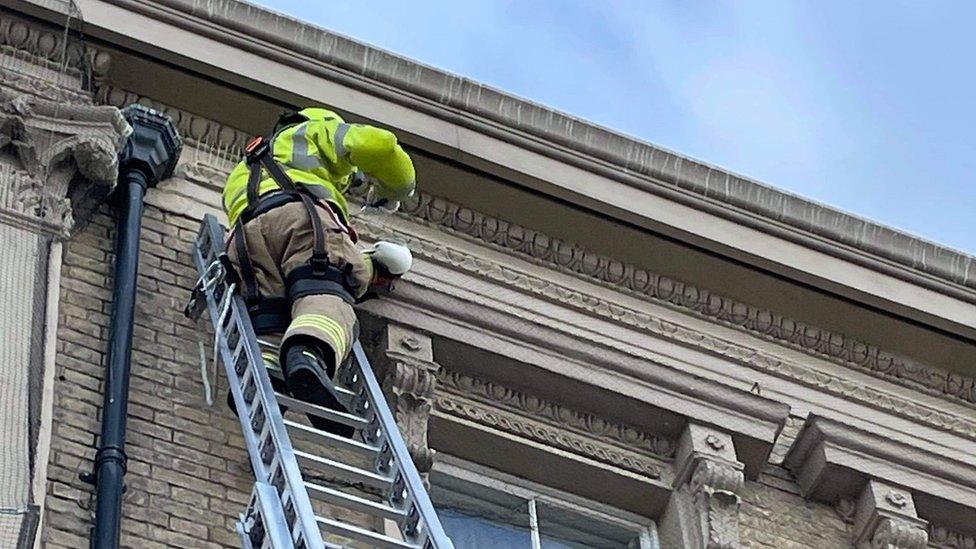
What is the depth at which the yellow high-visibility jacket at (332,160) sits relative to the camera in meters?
11.0

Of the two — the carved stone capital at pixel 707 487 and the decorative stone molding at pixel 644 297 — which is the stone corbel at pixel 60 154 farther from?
the carved stone capital at pixel 707 487

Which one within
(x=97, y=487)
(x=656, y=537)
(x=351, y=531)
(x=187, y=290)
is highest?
(x=187, y=290)

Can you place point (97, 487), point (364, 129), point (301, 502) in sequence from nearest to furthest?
point (301, 502) < point (97, 487) < point (364, 129)

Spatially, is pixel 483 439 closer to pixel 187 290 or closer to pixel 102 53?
pixel 187 290

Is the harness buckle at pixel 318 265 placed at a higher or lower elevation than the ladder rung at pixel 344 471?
higher

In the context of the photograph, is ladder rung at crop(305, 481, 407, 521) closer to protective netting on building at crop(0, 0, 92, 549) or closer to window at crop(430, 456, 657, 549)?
protective netting on building at crop(0, 0, 92, 549)

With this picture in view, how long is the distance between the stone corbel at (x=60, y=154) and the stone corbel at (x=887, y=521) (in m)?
3.94

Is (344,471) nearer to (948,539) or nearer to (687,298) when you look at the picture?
(687,298)

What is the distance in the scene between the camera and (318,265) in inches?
411

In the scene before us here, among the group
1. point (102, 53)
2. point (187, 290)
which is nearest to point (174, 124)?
point (102, 53)

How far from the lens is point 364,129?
434 inches

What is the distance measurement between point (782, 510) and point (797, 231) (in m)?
1.76

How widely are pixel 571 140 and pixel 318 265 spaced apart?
2718 mm

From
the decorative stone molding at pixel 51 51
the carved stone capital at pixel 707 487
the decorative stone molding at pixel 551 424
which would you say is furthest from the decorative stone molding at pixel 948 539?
the decorative stone molding at pixel 51 51
